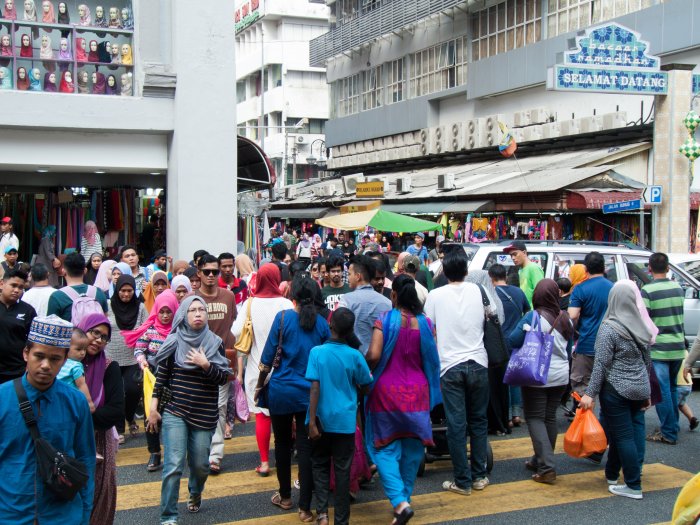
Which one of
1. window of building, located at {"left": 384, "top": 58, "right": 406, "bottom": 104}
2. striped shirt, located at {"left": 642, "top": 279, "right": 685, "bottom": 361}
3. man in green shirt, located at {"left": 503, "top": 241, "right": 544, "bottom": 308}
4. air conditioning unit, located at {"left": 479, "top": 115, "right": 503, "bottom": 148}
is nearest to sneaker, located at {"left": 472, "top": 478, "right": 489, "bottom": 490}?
striped shirt, located at {"left": 642, "top": 279, "right": 685, "bottom": 361}

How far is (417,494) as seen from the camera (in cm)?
671

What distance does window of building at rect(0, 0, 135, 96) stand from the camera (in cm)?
1369

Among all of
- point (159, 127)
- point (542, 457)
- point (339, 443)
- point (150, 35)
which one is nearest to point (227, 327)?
point (339, 443)

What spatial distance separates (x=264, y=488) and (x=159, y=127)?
8.68 m

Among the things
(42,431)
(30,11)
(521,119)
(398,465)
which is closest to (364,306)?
(398,465)

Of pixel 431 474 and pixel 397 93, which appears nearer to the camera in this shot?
pixel 431 474

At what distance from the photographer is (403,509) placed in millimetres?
5691

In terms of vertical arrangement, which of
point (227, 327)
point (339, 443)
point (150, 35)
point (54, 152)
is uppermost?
point (150, 35)

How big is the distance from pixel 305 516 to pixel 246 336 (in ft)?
5.55

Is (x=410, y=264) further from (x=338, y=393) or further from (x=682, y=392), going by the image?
(x=338, y=393)

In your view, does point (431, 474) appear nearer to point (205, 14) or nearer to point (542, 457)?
point (542, 457)

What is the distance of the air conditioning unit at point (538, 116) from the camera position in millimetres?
26781

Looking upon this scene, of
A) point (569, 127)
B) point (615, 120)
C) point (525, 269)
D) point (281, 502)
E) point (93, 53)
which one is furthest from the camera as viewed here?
point (569, 127)

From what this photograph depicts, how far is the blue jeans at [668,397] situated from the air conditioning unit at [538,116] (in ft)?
64.2
